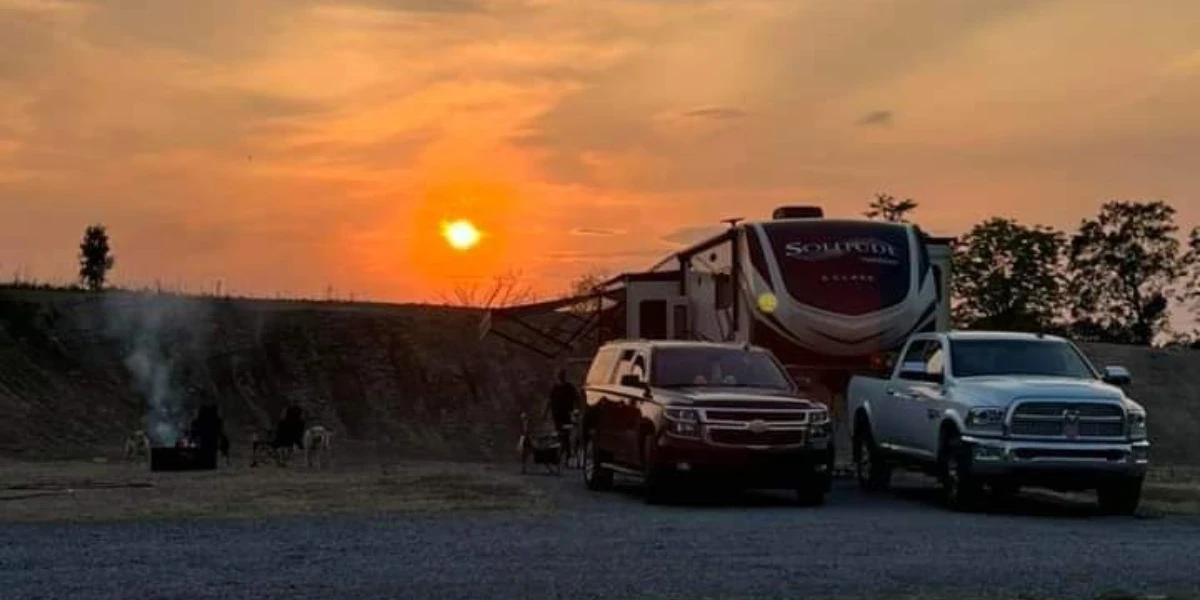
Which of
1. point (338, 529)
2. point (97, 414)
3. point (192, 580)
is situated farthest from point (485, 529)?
point (97, 414)

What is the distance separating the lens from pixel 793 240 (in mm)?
23234

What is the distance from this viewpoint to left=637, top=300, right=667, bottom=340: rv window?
27.3 meters

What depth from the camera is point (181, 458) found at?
25422mm

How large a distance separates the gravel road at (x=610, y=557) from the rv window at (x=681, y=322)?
9.48 m

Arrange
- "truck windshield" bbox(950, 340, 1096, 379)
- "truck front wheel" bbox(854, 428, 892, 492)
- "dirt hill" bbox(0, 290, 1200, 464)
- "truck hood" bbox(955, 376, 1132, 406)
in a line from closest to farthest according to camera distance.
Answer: "truck hood" bbox(955, 376, 1132, 406), "truck windshield" bbox(950, 340, 1096, 379), "truck front wheel" bbox(854, 428, 892, 492), "dirt hill" bbox(0, 290, 1200, 464)

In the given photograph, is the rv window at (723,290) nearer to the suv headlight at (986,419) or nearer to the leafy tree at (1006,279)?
the suv headlight at (986,419)

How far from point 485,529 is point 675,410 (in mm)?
4074

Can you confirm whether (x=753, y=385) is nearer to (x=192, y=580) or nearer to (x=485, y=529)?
(x=485, y=529)

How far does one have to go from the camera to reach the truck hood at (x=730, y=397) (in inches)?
723

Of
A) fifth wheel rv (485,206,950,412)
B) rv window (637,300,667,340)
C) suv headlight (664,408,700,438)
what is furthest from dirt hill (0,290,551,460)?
suv headlight (664,408,700,438)

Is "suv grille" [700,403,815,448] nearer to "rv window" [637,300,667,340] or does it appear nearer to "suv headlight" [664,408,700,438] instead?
"suv headlight" [664,408,700,438]

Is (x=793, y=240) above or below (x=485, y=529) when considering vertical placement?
above

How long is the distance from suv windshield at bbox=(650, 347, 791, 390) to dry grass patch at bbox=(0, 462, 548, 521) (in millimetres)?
2071

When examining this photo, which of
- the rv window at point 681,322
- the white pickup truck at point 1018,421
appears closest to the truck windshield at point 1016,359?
the white pickup truck at point 1018,421
